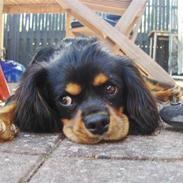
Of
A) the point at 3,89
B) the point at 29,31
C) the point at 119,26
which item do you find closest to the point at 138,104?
the point at 3,89

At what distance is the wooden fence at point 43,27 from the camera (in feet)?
34.8

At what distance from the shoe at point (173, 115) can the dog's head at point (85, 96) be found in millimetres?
55

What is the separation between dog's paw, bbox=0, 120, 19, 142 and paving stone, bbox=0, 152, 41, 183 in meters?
0.20

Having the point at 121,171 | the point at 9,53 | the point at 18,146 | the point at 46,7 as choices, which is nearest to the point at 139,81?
the point at 18,146

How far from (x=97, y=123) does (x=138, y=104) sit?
403mm

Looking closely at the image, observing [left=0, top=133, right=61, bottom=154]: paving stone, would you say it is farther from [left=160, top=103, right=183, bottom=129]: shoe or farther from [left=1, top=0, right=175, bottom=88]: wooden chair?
[left=1, top=0, right=175, bottom=88]: wooden chair

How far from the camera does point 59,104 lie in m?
1.96

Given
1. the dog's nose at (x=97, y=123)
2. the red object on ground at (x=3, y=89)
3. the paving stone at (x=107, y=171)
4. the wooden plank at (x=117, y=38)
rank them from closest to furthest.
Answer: the paving stone at (x=107, y=171) → the dog's nose at (x=97, y=123) → the red object on ground at (x=3, y=89) → the wooden plank at (x=117, y=38)

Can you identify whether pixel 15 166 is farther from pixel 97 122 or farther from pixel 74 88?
pixel 74 88

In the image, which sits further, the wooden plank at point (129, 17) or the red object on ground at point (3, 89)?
the wooden plank at point (129, 17)

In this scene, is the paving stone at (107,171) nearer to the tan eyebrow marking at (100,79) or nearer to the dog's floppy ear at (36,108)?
the tan eyebrow marking at (100,79)

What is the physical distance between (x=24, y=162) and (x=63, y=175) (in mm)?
189

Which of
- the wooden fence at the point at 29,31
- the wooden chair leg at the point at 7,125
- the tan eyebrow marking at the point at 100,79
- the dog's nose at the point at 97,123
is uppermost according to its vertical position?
the tan eyebrow marking at the point at 100,79

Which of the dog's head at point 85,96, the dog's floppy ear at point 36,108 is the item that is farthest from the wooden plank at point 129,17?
the dog's floppy ear at point 36,108
